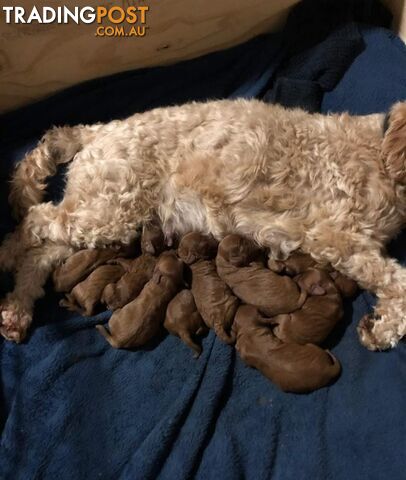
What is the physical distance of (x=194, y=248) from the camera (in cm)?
296

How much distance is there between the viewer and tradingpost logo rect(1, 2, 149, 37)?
123 inches

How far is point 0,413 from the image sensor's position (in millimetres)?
2643

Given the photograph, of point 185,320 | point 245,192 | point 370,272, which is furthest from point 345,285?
point 185,320

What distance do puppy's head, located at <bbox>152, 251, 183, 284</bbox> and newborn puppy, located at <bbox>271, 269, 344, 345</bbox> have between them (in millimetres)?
524

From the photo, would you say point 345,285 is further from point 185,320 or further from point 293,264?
point 185,320

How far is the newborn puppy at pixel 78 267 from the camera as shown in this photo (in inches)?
116

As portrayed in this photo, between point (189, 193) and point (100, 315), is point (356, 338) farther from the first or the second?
point (100, 315)

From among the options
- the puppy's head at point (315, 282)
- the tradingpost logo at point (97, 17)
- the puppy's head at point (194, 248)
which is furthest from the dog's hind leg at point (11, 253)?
the puppy's head at point (315, 282)

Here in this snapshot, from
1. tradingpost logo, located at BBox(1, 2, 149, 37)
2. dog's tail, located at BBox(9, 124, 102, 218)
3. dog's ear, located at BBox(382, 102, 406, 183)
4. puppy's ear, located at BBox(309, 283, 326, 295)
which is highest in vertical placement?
tradingpost logo, located at BBox(1, 2, 149, 37)

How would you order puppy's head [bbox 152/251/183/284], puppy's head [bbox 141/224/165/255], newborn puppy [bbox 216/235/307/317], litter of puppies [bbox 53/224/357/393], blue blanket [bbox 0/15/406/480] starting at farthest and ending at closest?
puppy's head [bbox 141/224/165/255]
puppy's head [bbox 152/251/183/284]
newborn puppy [bbox 216/235/307/317]
litter of puppies [bbox 53/224/357/393]
blue blanket [bbox 0/15/406/480]

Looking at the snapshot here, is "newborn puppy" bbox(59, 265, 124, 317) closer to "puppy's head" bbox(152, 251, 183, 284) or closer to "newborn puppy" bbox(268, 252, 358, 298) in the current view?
"puppy's head" bbox(152, 251, 183, 284)

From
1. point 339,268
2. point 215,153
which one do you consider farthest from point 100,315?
point 339,268

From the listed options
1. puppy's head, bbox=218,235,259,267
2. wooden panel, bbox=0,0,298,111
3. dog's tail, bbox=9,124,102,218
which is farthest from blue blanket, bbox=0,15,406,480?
wooden panel, bbox=0,0,298,111

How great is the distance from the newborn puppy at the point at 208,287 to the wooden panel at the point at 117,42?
1.29 metres
